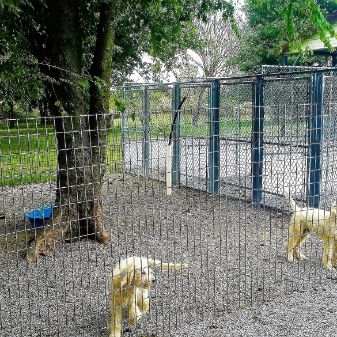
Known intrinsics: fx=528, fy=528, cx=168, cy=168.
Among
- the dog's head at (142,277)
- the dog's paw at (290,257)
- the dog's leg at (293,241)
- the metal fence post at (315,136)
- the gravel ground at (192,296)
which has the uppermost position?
the metal fence post at (315,136)

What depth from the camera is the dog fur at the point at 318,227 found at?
18.5 ft

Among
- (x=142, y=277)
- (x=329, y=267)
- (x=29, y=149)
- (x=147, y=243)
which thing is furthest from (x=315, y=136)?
(x=29, y=149)

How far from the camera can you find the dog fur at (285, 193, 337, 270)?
5.64 m

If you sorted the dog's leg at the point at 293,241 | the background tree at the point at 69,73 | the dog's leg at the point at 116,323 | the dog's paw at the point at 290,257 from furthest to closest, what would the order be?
the background tree at the point at 69,73, the dog's paw at the point at 290,257, the dog's leg at the point at 293,241, the dog's leg at the point at 116,323

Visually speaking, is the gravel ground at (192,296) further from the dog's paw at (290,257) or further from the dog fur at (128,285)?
the dog fur at (128,285)

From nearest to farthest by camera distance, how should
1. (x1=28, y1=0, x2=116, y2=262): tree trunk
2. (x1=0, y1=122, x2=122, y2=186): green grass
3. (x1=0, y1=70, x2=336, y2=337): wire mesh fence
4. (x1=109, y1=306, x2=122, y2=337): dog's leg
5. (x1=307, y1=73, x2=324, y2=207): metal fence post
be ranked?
(x1=0, y1=122, x2=122, y2=186): green grass
(x1=109, y1=306, x2=122, y2=337): dog's leg
(x1=0, y1=70, x2=336, y2=337): wire mesh fence
(x1=28, y1=0, x2=116, y2=262): tree trunk
(x1=307, y1=73, x2=324, y2=207): metal fence post

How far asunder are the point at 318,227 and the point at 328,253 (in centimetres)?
30

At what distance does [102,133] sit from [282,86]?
11.9 feet

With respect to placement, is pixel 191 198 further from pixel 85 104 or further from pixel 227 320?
pixel 227 320

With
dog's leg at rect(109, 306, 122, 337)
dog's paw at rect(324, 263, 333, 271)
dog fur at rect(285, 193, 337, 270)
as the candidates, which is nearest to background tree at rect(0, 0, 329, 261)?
dog's leg at rect(109, 306, 122, 337)

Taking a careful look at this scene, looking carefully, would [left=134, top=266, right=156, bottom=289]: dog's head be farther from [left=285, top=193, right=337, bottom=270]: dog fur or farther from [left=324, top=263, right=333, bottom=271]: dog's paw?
[left=324, top=263, right=333, bottom=271]: dog's paw

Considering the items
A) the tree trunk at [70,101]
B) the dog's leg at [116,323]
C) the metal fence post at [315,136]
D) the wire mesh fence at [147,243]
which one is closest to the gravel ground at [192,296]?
the wire mesh fence at [147,243]

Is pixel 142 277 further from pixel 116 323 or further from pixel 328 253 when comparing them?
pixel 328 253

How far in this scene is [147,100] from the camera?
10875 mm
